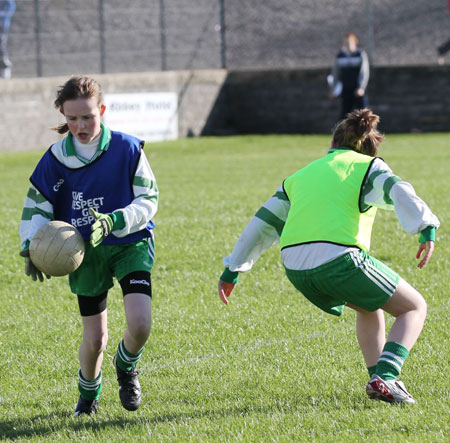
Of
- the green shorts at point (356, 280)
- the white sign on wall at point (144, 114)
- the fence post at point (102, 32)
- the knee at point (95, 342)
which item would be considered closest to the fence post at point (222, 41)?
the white sign on wall at point (144, 114)

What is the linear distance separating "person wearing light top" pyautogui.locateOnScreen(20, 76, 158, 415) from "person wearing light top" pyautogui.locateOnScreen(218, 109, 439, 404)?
762mm

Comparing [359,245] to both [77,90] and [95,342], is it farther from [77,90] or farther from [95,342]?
[77,90]

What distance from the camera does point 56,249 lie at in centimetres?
454

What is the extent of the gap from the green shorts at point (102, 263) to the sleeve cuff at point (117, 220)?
0.74 ft

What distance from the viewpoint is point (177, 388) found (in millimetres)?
5172

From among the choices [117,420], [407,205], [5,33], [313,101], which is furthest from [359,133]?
[313,101]

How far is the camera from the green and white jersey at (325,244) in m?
4.44

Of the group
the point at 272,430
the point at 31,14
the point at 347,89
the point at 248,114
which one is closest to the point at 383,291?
the point at 272,430

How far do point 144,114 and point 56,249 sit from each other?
690 inches

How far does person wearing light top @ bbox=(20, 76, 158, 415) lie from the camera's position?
4750 millimetres

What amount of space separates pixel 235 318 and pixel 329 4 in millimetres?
22954

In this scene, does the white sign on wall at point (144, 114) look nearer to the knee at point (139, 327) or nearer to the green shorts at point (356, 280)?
the knee at point (139, 327)

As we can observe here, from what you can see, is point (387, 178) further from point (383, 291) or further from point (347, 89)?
point (347, 89)

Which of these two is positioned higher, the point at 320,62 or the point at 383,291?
the point at 383,291
